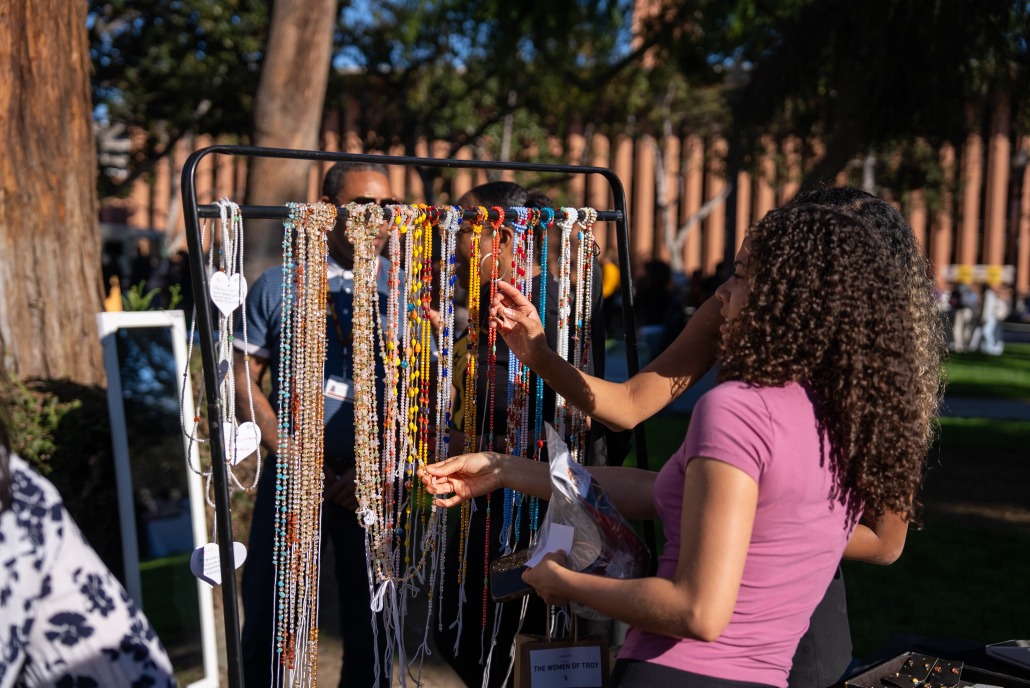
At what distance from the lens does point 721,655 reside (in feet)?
5.08

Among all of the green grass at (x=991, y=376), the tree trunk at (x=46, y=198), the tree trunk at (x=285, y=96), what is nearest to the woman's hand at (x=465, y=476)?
the tree trunk at (x=46, y=198)

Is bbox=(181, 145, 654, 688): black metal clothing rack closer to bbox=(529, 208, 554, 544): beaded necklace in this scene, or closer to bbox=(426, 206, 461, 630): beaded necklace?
bbox=(426, 206, 461, 630): beaded necklace

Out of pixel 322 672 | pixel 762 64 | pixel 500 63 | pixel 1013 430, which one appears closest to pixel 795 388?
pixel 322 672

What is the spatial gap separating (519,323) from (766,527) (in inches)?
33.7

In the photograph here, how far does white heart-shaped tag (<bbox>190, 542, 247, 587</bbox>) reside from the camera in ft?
6.64

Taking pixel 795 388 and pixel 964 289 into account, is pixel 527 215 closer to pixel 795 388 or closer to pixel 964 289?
pixel 795 388

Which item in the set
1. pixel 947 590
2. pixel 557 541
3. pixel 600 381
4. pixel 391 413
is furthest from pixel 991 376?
pixel 557 541

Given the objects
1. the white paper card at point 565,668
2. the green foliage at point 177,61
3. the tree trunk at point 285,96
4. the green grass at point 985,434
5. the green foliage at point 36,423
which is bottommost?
the green grass at point 985,434

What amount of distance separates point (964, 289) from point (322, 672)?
1715cm

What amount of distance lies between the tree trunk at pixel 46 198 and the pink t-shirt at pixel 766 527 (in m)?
3.01

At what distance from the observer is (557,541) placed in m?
1.72

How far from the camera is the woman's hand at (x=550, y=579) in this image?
63.7 inches

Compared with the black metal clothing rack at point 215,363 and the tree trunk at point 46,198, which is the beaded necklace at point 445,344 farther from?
the tree trunk at point 46,198

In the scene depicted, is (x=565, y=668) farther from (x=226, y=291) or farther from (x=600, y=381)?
(x=226, y=291)
